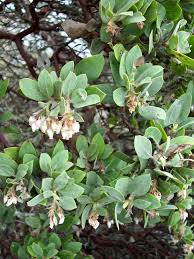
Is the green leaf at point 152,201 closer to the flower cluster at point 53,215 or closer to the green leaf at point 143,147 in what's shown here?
the green leaf at point 143,147

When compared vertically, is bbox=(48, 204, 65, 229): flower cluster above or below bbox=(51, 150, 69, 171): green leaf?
below

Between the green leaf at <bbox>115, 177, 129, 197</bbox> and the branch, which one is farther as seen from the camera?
the branch

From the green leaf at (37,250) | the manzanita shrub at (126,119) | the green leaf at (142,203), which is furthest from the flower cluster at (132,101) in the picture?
the green leaf at (37,250)

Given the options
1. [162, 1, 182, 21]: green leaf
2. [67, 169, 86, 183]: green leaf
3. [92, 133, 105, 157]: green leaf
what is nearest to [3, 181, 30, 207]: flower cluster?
[67, 169, 86, 183]: green leaf

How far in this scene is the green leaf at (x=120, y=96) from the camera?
114cm

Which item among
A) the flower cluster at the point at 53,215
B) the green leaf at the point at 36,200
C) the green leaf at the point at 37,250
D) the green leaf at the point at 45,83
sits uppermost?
the green leaf at the point at 45,83

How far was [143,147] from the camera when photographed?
116cm

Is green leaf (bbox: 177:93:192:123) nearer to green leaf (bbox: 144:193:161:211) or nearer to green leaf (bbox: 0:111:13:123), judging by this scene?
green leaf (bbox: 144:193:161:211)

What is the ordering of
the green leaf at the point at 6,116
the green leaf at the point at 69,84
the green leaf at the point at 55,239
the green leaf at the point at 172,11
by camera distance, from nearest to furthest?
1. the green leaf at the point at 69,84
2. the green leaf at the point at 172,11
3. the green leaf at the point at 6,116
4. the green leaf at the point at 55,239

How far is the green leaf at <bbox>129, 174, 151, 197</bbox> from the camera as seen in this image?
1.17 m

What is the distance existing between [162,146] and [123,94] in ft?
0.48

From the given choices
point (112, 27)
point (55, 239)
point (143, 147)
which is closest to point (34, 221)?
point (55, 239)

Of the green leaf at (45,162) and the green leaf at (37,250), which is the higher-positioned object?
the green leaf at (45,162)

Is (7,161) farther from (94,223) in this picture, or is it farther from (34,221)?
(34,221)
